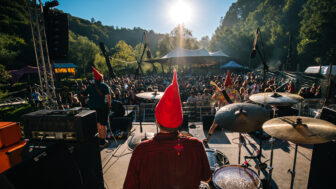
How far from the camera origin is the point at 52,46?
557 cm

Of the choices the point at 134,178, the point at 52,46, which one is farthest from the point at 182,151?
the point at 52,46

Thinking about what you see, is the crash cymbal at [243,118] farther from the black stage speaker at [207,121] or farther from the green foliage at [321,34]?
the green foliage at [321,34]

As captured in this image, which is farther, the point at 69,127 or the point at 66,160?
the point at 69,127

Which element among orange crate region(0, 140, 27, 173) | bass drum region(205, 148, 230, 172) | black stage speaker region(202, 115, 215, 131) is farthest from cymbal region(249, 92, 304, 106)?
orange crate region(0, 140, 27, 173)

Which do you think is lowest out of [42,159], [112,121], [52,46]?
[112,121]

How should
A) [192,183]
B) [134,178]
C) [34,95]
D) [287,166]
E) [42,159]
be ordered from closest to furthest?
[134,178]
[192,183]
[42,159]
[287,166]
[34,95]

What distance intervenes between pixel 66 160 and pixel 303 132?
3299mm

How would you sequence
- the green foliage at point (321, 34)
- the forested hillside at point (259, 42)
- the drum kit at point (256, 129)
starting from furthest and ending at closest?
the forested hillside at point (259, 42), the green foliage at point (321, 34), the drum kit at point (256, 129)

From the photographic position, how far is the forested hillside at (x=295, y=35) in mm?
26094

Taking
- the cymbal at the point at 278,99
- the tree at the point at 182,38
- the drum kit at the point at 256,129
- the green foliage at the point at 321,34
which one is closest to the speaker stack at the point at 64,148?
the drum kit at the point at 256,129

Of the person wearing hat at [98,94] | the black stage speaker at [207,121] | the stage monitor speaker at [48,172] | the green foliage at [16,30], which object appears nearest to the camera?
the stage monitor speaker at [48,172]

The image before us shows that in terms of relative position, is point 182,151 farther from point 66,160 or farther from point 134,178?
point 66,160

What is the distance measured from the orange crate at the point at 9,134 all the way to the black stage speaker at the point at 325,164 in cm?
493

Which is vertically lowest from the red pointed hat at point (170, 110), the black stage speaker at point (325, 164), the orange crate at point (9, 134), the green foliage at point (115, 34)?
the black stage speaker at point (325, 164)
